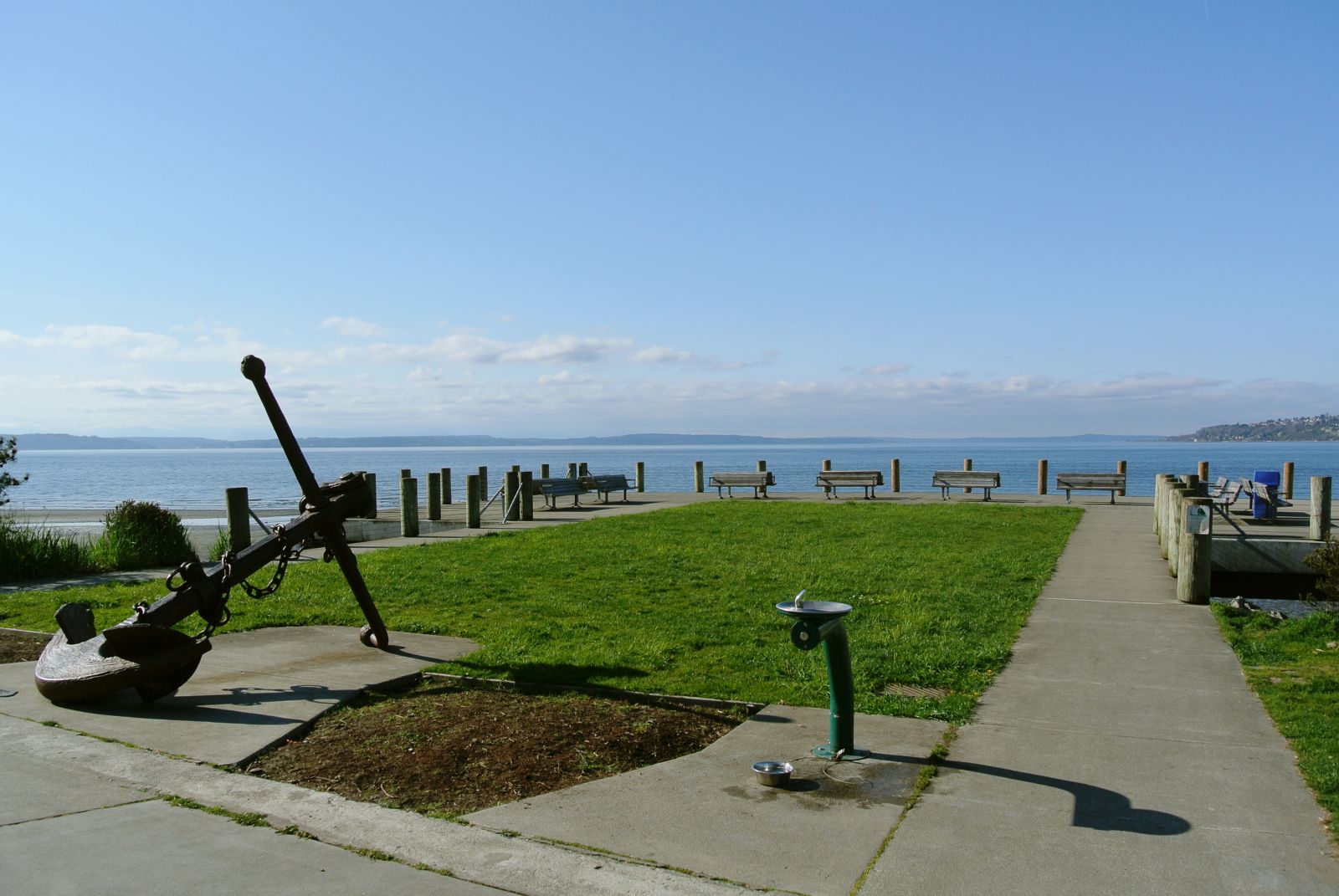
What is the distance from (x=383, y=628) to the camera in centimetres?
841

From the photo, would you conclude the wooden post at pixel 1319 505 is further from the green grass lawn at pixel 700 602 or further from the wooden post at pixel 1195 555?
the wooden post at pixel 1195 555

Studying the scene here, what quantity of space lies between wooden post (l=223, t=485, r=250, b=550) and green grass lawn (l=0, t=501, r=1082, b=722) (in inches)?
128

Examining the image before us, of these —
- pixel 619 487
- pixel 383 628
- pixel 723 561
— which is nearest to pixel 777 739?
pixel 383 628

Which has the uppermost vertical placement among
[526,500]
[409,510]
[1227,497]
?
[409,510]

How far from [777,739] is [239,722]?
326 cm

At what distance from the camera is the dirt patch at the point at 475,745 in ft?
17.2

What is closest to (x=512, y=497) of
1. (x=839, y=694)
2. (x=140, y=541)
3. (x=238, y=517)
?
(x=238, y=517)

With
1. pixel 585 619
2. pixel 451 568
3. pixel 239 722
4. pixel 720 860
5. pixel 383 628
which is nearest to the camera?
pixel 720 860

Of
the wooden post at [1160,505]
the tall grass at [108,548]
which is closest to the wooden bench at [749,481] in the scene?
the wooden post at [1160,505]

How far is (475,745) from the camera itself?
5.83m

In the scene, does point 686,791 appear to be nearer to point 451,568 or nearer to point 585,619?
point 585,619

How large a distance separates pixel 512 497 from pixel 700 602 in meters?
13.5

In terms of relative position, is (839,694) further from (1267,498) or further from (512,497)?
(512,497)

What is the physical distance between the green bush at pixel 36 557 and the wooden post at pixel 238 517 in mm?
2250
